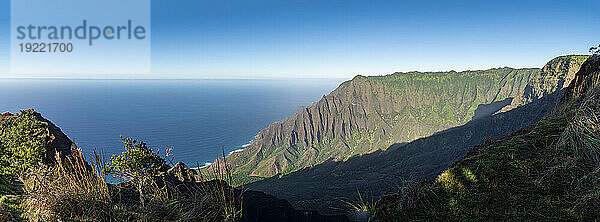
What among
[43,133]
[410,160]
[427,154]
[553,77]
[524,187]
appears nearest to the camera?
[524,187]

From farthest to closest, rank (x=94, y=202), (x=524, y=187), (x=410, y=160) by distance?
(x=410, y=160)
(x=524, y=187)
(x=94, y=202)

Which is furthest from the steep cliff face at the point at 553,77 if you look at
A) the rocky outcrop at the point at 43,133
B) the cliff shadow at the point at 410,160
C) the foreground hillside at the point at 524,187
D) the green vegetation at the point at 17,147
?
the green vegetation at the point at 17,147

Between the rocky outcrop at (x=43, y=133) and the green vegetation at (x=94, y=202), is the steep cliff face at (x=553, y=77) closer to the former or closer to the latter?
the green vegetation at (x=94, y=202)

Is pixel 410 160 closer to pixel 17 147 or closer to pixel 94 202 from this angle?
pixel 17 147

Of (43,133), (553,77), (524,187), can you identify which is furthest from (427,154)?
(43,133)

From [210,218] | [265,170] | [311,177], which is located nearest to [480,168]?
[210,218]

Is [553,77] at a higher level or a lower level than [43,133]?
higher

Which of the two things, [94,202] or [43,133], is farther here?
[43,133]

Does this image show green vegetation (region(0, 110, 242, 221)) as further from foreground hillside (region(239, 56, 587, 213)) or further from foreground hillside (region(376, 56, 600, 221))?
foreground hillside (region(239, 56, 587, 213))
